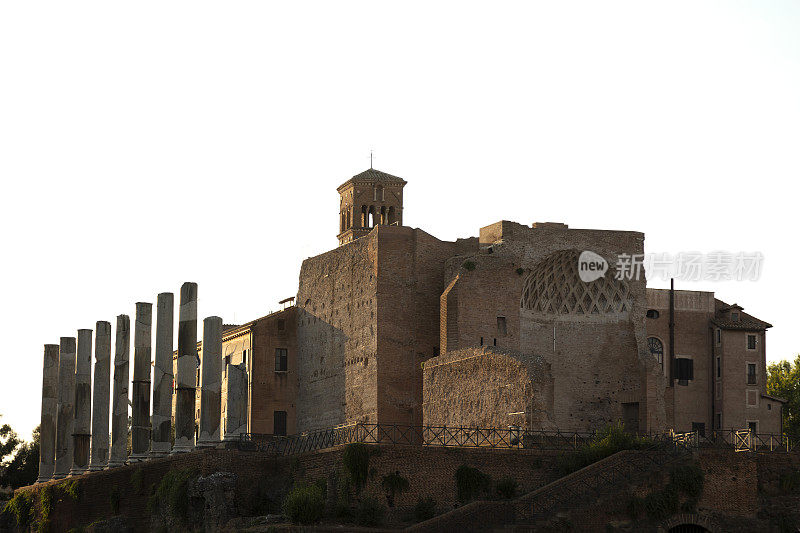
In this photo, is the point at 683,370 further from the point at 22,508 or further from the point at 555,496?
the point at 22,508

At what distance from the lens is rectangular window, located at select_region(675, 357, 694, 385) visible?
54.2 metres

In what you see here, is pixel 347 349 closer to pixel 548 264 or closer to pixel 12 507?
pixel 548 264

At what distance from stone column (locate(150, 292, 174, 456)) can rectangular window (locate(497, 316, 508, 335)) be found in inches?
470

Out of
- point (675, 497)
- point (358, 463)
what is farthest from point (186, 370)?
point (675, 497)

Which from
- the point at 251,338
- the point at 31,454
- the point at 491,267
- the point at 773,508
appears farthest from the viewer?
the point at 31,454

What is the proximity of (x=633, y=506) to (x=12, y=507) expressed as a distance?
2948 cm

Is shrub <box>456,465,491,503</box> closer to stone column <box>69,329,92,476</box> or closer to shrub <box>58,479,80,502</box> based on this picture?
shrub <box>58,479,80,502</box>

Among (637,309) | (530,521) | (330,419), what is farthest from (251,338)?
(530,521)

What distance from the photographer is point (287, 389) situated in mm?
57344

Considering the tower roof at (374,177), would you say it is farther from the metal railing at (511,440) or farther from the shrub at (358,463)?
the shrub at (358,463)

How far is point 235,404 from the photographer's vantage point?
148 feet

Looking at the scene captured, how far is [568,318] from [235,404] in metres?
12.9

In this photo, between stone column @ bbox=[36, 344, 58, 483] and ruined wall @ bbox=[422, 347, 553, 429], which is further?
stone column @ bbox=[36, 344, 58, 483]

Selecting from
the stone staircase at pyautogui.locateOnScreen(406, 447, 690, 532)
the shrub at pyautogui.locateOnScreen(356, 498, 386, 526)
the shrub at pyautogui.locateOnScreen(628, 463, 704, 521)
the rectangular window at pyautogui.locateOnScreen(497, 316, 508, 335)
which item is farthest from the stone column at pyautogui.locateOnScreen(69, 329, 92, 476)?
the shrub at pyautogui.locateOnScreen(628, 463, 704, 521)
